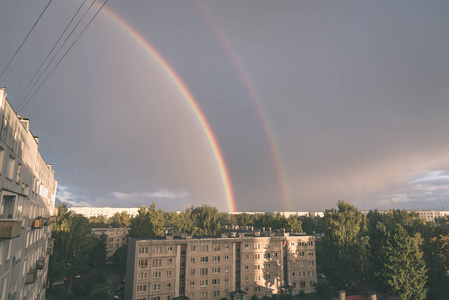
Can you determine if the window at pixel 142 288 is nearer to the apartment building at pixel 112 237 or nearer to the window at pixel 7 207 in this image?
the window at pixel 7 207

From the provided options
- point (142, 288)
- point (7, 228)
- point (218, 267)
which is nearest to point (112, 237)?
point (142, 288)

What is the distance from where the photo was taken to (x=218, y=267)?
2154 inches

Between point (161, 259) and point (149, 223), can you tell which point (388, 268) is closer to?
point (161, 259)

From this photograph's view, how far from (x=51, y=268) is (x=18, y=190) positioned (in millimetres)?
45955

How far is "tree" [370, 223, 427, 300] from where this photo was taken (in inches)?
1806

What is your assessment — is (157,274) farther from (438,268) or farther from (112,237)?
(112,237)

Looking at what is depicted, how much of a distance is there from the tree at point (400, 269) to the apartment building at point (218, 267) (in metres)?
17.2

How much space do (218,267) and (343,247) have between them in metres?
32.7

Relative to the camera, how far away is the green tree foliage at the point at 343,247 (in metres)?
64.0

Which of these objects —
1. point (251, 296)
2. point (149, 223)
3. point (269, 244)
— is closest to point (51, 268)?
point (149, 223)

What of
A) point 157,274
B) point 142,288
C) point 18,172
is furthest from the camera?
point 157,274

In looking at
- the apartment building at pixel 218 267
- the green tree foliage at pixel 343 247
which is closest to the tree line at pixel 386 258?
the green tree foliage at pixel 343 247

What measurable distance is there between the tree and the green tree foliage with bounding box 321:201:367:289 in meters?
13.6

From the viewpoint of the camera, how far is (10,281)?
18.1m
